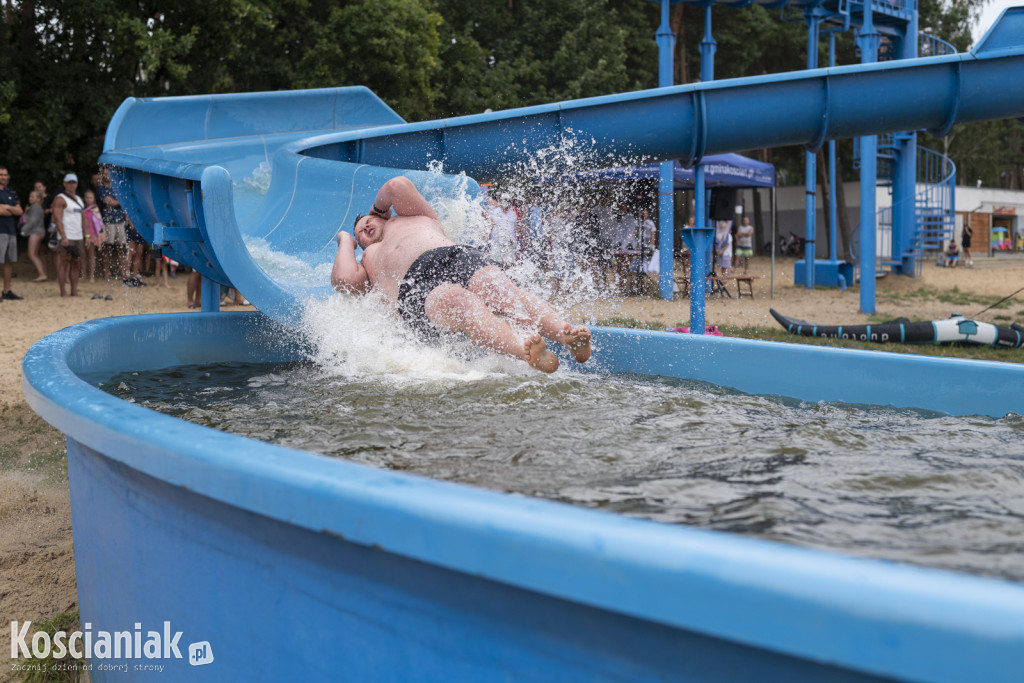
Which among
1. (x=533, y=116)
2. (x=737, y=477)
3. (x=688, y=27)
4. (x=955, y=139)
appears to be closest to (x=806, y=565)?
(x=737, y=477)

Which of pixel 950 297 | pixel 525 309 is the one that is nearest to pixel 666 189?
pixel 950 297

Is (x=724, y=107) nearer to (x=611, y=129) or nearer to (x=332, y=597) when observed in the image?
(x=611, y=129)

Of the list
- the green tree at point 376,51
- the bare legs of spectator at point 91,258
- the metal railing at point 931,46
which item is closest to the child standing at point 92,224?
the bare legs of spectator at point 91,258

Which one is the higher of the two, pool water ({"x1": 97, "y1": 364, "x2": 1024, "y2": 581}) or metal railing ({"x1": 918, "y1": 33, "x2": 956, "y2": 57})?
metal railing ({"x1": 918, "y1": 33, "x2": 956, "y2": 57})

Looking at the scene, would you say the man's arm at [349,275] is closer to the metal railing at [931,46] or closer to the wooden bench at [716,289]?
the wooden bench at [716,289]

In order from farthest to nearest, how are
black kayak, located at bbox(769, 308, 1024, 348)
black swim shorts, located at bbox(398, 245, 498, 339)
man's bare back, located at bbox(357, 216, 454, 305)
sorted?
1. black kayak, located at bbox(769, 308, 1024, 348)
2. man's bare back, located at bbox(357, 216, 454, 305)
3. black swim shorts, located at bbox(398, 245, 498, 339)

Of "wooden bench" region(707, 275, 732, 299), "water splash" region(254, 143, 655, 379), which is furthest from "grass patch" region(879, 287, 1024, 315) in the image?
"water splash" region(254, 143, 655, 379)

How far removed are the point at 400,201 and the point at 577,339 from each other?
1466 mm

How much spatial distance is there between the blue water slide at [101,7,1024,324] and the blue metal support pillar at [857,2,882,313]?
3.38 m

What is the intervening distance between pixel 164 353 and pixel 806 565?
4.13 m

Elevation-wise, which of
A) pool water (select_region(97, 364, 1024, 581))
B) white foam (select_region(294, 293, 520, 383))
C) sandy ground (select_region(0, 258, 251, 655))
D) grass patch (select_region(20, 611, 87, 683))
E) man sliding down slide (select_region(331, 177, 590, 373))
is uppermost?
man sliding down slide (select_region(331, 177, 590, 373))

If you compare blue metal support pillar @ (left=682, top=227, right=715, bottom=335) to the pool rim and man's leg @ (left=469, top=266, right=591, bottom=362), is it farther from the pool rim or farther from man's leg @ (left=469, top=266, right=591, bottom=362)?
the pool rim

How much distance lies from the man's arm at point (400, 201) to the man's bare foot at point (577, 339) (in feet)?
4.50

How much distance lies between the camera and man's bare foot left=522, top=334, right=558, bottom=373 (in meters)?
3.24
